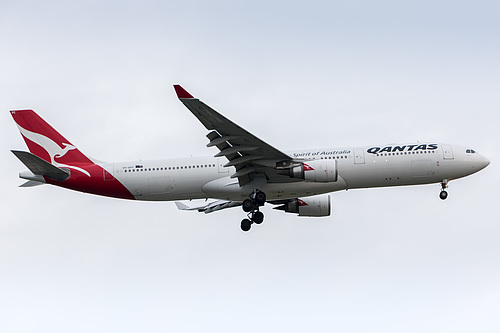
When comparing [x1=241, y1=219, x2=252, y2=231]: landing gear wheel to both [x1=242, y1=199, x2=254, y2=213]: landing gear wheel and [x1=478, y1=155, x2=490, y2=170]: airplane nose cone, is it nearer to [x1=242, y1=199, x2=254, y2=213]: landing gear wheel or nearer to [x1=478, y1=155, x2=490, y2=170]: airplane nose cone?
[x1=242, y1=199, x2=254, y2=213]: landing gear wheel

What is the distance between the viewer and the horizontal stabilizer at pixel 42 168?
43219mm

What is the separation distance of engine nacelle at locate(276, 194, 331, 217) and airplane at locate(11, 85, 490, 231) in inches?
71.8

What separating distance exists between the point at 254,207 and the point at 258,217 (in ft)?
3.99

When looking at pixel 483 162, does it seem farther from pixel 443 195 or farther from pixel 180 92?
pixel 180 92

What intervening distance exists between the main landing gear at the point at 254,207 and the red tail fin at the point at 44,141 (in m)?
10.1

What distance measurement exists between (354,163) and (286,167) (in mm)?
3971

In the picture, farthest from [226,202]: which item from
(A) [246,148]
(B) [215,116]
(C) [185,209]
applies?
(B) [215,116]

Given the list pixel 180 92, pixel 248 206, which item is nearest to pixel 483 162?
pixel 248 206

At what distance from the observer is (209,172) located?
45.1 metres

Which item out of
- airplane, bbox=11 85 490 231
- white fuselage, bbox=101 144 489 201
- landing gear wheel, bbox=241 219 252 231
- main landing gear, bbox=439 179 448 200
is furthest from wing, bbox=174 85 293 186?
main landing gear, bbox=439 179 448 200

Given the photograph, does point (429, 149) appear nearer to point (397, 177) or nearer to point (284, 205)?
point (397, 177)

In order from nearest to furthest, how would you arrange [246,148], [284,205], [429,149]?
1. [246,148]
2. [429,149]
3. [284,205]

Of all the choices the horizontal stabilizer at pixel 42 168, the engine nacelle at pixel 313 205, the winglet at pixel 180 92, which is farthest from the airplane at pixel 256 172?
the winglet at pixel 180 92

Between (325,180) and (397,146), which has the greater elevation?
(397,146)
